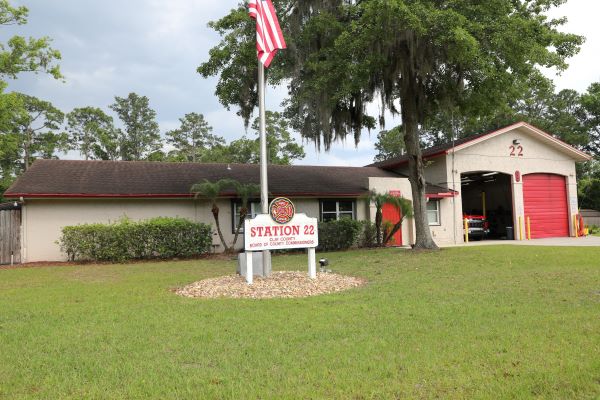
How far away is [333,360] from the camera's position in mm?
4406

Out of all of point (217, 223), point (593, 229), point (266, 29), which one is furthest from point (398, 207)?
point (593, 229)

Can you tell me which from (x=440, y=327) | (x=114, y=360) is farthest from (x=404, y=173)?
(x=114, y=360)

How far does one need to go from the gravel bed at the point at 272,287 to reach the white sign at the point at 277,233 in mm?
677

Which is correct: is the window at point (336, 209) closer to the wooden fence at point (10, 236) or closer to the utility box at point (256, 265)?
the utility box at point (256, 265)

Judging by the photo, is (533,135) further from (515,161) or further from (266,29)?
(266,29)

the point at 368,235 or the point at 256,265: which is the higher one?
the point at 368,235

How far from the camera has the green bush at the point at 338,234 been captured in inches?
716

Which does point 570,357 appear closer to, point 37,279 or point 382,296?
→ point 382,296

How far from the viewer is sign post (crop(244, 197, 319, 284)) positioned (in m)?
9.16

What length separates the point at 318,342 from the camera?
198 inches

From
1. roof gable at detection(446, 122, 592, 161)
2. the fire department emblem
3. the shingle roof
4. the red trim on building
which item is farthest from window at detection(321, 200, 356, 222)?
the fire department emblem

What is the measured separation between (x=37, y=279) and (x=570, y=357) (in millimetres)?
11280

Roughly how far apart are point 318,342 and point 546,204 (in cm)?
2353

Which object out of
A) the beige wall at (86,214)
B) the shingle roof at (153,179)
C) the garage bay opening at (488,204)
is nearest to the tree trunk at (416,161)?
the shingle roof at (153,179)
